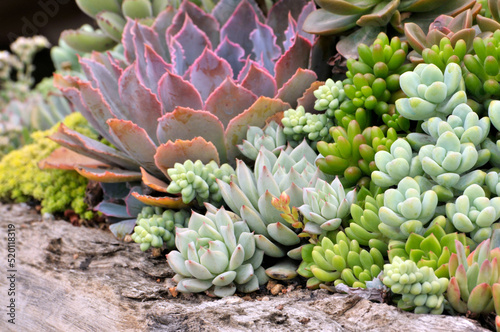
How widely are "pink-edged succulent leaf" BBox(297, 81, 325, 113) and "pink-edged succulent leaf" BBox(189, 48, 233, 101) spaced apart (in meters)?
0.27

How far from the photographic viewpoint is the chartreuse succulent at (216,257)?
1189 millimetres

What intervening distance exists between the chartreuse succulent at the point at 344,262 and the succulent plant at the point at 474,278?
7.1 inches

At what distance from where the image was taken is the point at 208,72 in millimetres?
1608

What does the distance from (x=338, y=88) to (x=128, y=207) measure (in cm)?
86

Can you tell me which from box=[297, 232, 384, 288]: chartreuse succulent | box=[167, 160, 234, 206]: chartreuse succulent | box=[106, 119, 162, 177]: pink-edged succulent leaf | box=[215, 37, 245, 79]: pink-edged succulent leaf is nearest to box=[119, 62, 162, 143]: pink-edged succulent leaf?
box=[106, 119, 162, 177]: pink-edged succulent leaf

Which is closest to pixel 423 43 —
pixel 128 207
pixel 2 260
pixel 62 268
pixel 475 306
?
pixel 475 306

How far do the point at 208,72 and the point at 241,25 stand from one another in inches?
16.1

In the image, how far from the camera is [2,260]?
1.64 metres

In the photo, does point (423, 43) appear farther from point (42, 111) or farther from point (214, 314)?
point (42, 111)

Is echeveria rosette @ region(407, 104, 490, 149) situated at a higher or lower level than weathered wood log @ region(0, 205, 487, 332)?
higher

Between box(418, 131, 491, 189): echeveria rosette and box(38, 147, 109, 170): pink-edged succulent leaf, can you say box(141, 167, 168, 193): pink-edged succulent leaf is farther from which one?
box(418, 131, 491, 189): echeveria rosette

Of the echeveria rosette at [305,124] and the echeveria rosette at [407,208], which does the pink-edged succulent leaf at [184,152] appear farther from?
the echeveria rosette at [407,208]

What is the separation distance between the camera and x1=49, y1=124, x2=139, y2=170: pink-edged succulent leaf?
67.6 inches

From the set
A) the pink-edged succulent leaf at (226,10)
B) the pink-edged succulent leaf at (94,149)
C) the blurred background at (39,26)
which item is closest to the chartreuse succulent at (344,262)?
the pink-edged succulent leaf at (94,149)
